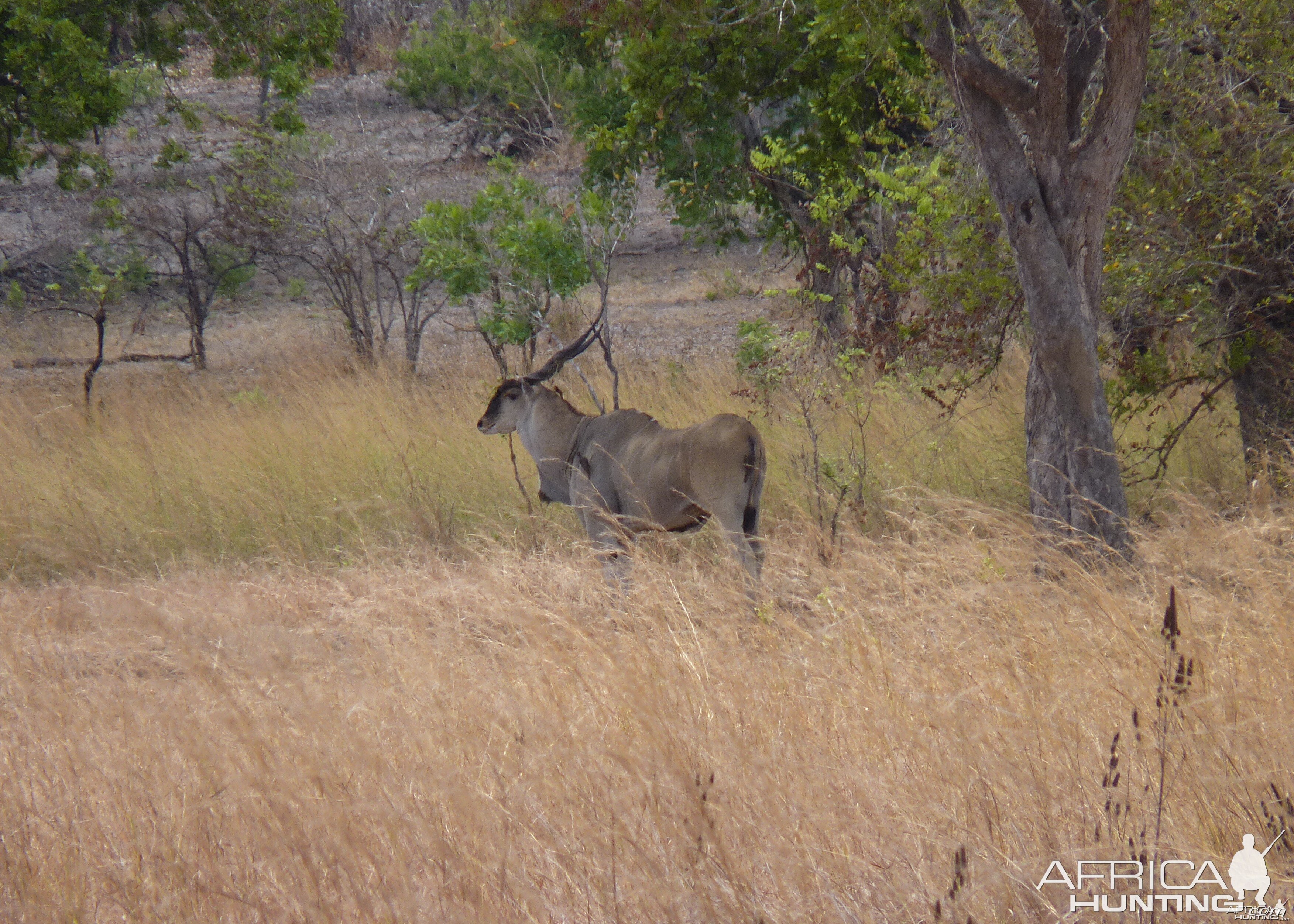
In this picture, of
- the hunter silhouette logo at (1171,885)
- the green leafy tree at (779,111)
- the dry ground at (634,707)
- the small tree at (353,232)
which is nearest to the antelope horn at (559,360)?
the dry ground at (634,707)

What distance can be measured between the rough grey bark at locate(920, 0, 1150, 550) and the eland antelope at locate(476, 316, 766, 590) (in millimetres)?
1485

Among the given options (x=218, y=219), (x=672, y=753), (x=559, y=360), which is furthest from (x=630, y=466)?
(x=218, y=219)

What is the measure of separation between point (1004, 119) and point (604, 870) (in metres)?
3.92

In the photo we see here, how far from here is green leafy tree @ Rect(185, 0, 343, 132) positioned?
1066cm

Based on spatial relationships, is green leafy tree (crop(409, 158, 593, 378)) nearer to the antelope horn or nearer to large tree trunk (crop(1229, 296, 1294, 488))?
the antelope horn

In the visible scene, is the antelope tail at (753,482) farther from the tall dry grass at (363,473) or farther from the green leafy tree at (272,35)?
the green leafy tree at (272,35)

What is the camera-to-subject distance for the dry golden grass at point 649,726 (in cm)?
257

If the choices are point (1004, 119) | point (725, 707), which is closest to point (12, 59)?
point (1004, 119)

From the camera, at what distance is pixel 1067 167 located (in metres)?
5.02

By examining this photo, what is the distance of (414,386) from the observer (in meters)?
11.0

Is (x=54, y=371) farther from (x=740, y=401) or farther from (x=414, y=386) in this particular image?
(x=740, y=401)

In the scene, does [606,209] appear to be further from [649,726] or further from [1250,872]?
[1250,872]

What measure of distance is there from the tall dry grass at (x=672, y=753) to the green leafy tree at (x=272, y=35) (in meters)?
7.42

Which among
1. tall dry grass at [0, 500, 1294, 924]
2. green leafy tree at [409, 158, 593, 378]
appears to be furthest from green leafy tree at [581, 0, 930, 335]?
tall dry grass at [0, 500, 1294, 924]
